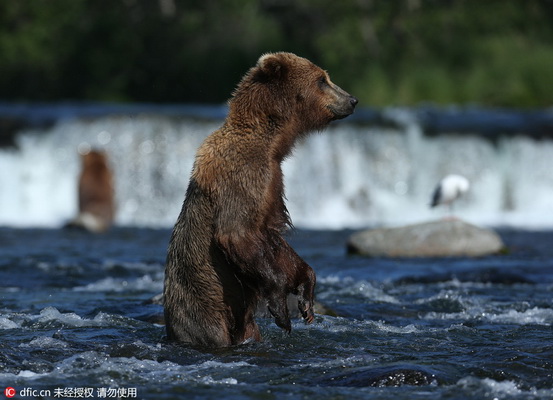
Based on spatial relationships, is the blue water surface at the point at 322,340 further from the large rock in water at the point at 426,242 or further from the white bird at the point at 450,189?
the white bird at the point at 450,189

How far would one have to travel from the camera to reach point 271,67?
24.5 feet

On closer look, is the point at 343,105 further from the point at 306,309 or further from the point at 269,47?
the point at 269,47

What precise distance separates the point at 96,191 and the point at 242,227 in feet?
42.4

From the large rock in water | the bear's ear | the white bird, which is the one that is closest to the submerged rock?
the bear's ear

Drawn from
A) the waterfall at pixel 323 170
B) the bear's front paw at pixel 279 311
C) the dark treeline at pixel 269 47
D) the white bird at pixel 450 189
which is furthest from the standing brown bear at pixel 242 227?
the dark treeline at pixel 269 47

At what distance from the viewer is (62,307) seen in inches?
384

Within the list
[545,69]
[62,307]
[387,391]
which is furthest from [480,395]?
[545,69]

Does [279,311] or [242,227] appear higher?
[242,227]

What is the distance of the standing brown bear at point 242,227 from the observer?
6.96 metres

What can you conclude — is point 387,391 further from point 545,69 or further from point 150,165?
point 545,69

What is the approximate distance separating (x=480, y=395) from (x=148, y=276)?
662cm

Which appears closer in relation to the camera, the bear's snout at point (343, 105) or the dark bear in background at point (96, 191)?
the bear's snout at point (343, 105)

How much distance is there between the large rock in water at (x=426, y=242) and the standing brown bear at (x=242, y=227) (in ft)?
23.3

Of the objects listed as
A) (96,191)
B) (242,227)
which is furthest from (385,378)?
(96,191)
